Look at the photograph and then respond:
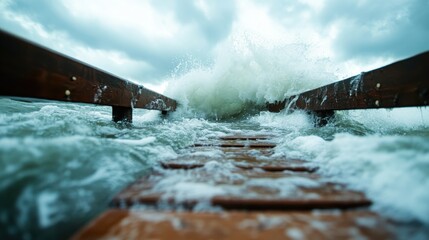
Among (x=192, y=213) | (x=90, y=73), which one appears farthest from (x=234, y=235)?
(x=90, y=73)

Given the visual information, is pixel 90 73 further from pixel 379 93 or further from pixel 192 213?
pixel 379 93

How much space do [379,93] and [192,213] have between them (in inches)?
78.7

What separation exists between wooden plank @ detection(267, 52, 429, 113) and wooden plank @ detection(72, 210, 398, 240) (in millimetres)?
1199

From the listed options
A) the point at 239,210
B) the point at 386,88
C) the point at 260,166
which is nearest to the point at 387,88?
the point at 386,88

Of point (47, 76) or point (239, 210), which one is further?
point (47, 76)

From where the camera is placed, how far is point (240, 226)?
75 cm

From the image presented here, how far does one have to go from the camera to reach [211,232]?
72cm

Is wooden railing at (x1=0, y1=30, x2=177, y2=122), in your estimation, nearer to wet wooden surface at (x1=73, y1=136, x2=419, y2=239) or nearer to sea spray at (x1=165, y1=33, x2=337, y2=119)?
wet wooden surface at (x1=73, y1=136, x2=419, y2=239)

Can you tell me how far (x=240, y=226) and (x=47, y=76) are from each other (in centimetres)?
156

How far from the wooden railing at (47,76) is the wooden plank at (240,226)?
1.04 m

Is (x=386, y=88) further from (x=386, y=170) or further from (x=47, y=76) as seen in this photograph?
(x=47, y=76)

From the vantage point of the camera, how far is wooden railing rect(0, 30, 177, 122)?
1229 mm

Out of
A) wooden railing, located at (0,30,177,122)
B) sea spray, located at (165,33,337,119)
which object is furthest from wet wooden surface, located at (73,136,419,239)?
sea spray, located at (165,33,337,119)

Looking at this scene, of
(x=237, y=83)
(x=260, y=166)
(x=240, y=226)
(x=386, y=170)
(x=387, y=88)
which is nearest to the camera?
(x=240, y=226)
